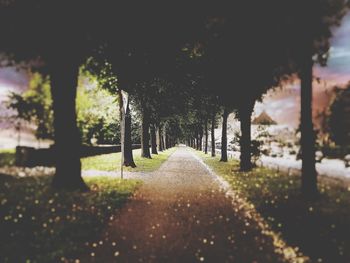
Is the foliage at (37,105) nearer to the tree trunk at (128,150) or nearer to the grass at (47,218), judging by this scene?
the grass at (47,218)

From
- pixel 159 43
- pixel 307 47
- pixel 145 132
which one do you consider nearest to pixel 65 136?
pixel 307 47

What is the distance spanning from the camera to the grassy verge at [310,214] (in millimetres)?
8109

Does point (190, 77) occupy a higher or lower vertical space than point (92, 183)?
higher

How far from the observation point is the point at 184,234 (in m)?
9.12

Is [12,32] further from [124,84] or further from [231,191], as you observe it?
[124,84]

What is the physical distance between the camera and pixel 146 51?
20688 millimetres

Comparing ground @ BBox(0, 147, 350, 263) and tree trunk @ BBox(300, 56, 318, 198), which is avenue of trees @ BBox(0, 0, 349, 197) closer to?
tree trunk @ BBox(300, 56, 318, 198)

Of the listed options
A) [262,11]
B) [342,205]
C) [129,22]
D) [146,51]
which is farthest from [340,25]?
[146,51]

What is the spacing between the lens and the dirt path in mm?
7492

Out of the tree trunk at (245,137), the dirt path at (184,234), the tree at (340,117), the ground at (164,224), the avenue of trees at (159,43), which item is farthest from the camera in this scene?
the tree trunk at (245,137)

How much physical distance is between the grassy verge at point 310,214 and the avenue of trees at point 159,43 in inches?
42.7

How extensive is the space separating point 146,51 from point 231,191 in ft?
27.5

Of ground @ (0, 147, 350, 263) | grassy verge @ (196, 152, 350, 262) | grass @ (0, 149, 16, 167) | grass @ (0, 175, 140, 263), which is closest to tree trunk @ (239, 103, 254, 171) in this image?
grassy verge @ (196, 152, 350, 262)

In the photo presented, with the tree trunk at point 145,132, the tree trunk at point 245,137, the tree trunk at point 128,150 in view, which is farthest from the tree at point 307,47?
the tree trunk at point 145,132
